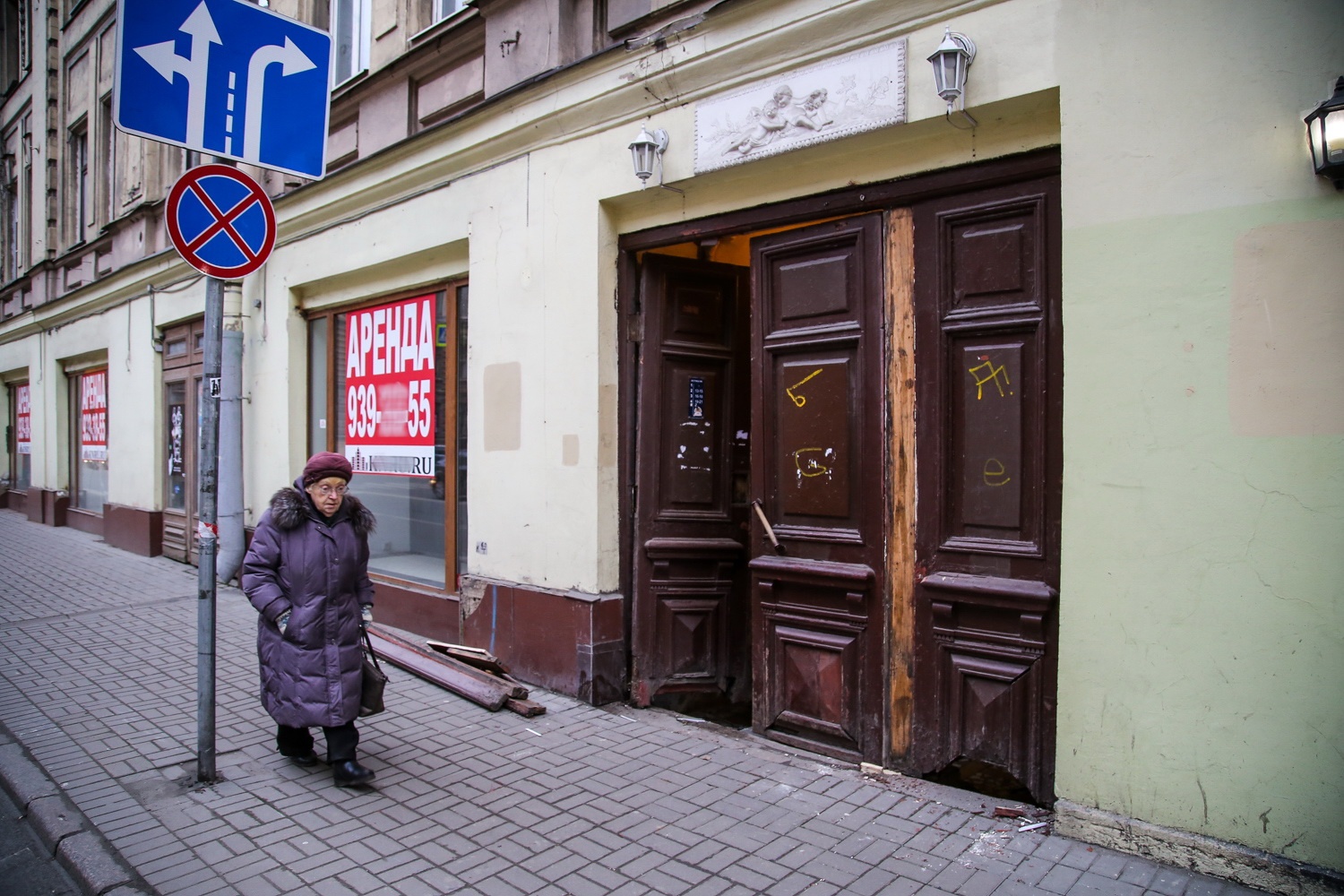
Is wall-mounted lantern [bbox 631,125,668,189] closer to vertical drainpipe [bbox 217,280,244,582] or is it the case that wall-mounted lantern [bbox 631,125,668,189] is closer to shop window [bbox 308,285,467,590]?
shop window [bbox 308,285,467,590]

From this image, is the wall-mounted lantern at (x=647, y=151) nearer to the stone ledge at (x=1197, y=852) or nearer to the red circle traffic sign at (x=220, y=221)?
the red circle traffic sign at (x=220, y=221)

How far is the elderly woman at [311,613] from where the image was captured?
13.5 feet

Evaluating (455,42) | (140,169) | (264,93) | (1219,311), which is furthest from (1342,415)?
(140,169)

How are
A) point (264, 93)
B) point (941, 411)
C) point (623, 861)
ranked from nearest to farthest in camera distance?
point (623, 861) → point (941, 411) → point (264, 93)

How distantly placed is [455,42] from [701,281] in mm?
2958

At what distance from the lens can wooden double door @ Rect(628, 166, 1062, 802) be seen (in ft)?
12.8

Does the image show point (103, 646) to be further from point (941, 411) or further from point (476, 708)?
point (941, 411)

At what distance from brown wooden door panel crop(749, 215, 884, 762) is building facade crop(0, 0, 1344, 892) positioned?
2 centimetres

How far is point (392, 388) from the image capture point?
7703 millimetres

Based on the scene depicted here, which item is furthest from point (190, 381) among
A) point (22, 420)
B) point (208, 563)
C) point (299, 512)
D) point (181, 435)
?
point (22, 420)

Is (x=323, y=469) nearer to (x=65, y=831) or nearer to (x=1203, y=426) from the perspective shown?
(x=65, y=831)

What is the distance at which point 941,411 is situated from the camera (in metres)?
4.12

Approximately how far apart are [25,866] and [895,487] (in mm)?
4130

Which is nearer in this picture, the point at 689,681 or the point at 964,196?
the point at 964,196
